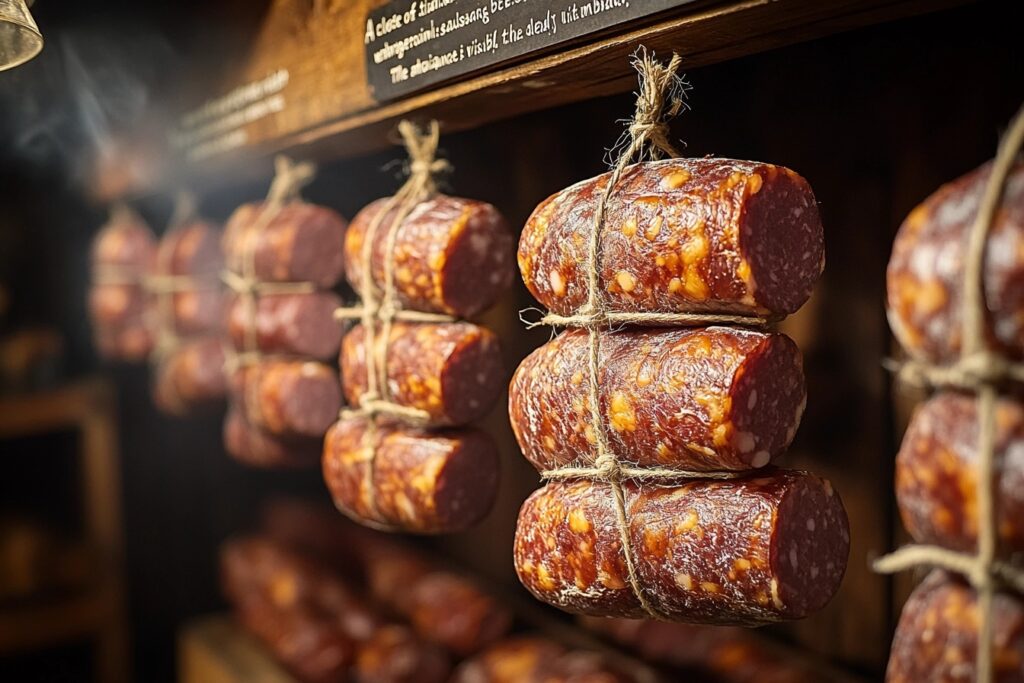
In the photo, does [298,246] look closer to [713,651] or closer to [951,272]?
[713,651]

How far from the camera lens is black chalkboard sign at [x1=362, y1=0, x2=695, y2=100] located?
1.12 m

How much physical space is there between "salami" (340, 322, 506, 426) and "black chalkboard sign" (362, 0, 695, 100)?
0.36 metres

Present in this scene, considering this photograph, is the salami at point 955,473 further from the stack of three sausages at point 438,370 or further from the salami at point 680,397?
the stack of three sausages at point 438,370

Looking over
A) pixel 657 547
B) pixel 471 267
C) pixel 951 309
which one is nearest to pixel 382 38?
pixel 471 267

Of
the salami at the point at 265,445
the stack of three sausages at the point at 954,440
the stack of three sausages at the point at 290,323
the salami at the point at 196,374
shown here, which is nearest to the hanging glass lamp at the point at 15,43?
the stack of three sausages at the point at 290,323

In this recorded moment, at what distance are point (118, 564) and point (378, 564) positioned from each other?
103cm

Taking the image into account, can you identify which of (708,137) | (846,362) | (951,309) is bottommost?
(846,362)

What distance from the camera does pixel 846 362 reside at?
5.40 ft

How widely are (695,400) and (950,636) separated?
326 mm

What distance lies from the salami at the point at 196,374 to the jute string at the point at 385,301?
83 centimetres

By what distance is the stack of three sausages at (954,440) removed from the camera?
0.78m

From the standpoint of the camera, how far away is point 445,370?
1.43 m

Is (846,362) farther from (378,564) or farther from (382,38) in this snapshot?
(378,564)

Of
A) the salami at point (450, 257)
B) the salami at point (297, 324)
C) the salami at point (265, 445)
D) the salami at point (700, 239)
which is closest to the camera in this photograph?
the salami at point (700, 239)
